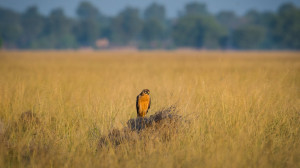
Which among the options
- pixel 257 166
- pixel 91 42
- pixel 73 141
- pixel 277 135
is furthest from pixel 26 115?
pixel 91 42

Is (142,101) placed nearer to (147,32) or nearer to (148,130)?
(148,130)

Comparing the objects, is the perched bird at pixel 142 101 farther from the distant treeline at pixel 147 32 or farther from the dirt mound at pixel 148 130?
the distant treeline at pixel 147 32

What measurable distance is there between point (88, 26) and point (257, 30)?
65154 millimetres

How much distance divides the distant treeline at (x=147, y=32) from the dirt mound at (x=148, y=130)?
311 feet

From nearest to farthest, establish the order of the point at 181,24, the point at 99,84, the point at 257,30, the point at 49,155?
1. the point at 49,155
2. the point at 99,84
3. the point at 257,30
4. the point at 181,24

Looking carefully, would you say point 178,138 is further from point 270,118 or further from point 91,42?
point 91,42

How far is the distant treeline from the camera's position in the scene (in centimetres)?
9949

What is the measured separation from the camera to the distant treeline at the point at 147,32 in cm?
9949

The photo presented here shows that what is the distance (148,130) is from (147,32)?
115197 mm

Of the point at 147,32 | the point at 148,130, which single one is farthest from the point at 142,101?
the point at 147,32

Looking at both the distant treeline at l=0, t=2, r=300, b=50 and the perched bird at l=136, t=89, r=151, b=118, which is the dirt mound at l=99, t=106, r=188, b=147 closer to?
the perched bird at l=136, t=89, r=151, b=118

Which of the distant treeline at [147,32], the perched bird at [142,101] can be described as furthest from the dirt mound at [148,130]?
the distant treeline at [147,32]

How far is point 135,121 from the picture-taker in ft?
17.4

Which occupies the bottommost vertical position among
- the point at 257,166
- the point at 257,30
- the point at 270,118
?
the point at 257,166
